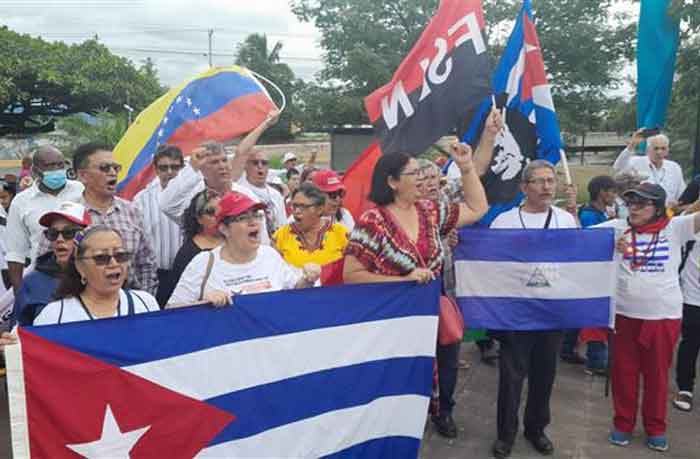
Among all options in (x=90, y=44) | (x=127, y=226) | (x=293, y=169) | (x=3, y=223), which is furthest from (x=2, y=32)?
(x=127, y=226)

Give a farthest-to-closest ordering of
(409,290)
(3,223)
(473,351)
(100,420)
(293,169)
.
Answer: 1. (293,169)
2. (473,351)
3. (3,223)
4. (409,290)
5. (100,420)

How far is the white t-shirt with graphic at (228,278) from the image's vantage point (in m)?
2.99

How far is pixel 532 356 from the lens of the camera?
4.00 metres

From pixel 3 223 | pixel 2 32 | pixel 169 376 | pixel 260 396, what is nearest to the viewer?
pixel 169 376

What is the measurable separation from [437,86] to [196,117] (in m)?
2.04

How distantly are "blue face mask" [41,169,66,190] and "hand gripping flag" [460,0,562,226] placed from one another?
→ 114 inches

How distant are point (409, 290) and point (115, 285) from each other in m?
1.44

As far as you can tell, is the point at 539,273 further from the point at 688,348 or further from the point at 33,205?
the point at 33,205

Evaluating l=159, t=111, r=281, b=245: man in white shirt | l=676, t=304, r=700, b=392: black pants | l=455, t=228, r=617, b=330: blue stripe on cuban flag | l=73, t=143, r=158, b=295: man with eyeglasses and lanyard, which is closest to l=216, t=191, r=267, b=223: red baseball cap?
l=159, t=111, r=281, b=245: man in white shirt

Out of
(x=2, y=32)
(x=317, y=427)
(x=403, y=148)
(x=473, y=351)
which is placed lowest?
(x=473, y=351)

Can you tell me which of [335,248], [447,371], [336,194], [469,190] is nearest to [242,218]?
[335,248]

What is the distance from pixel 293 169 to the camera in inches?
466

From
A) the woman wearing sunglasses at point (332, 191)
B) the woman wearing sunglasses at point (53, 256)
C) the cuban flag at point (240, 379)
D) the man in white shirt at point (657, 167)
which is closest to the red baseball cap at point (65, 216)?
the woman wearing sunglasses at point (53, 256)

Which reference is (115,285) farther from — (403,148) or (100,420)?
(403,148)
